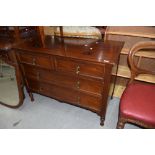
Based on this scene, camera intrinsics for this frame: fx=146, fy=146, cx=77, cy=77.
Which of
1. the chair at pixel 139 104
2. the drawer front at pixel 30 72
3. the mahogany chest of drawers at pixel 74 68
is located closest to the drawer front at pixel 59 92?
the mahogany chest of drawers at pixel 74 68

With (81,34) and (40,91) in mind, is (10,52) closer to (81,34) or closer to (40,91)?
(40,91)

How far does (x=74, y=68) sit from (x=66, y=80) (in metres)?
0.23

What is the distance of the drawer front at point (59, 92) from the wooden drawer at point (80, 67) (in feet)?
1.02

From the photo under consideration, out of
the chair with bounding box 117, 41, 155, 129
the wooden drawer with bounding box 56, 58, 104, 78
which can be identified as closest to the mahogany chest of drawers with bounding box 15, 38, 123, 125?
the wooden drawer with bounding box 56, 58, 104, 78

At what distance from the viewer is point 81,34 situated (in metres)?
1.65

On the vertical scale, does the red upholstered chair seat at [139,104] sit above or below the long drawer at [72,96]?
above

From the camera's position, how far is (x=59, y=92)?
70.7 inches

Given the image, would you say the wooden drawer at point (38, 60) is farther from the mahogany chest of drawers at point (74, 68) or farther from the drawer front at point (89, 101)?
the drawer front at point (89, 101)

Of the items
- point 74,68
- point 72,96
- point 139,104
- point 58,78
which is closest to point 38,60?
point 58,78

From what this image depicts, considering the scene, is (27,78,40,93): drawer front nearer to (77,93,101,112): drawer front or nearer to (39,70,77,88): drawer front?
(39,70,77,88): drawer front

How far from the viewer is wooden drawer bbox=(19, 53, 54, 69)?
5.02ft

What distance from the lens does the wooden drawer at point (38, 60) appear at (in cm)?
153
